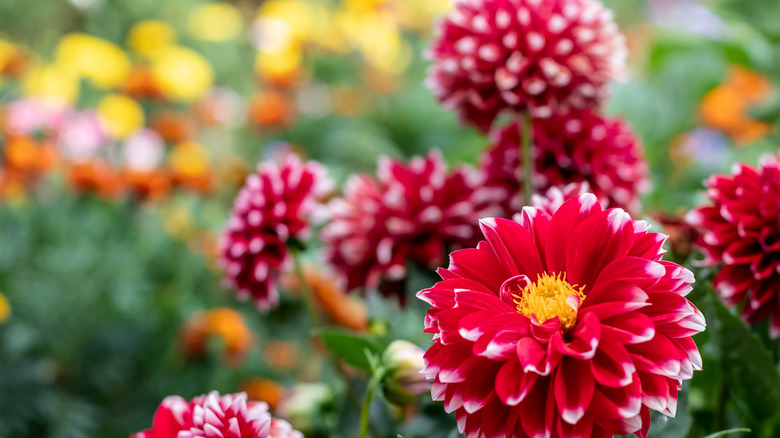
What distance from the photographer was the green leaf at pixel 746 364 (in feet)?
1.25

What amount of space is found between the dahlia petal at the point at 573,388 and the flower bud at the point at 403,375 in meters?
0.11

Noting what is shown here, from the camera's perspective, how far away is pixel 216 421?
33 cm

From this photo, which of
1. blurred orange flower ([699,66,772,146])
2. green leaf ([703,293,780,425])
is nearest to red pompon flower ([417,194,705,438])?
green leaf ([703,293,780,425])

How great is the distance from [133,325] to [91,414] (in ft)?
0.45

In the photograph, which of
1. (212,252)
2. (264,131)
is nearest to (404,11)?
(264,131)

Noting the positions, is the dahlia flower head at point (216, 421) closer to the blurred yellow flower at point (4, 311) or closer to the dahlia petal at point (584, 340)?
the dahlia petal at point (584, 340)

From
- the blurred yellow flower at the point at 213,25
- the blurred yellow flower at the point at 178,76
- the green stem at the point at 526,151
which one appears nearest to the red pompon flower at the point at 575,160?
the green stem at the point at 526,151

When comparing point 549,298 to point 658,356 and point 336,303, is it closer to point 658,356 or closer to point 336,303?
point 658,356

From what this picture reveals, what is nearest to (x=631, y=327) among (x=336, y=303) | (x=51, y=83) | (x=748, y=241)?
(x=748, y=241)

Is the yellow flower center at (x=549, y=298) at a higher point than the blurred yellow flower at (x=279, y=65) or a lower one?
lower

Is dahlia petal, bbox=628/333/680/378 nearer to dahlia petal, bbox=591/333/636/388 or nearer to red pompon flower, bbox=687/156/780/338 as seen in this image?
dahlia petal, bbox=591/333/636/388

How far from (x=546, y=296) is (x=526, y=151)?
6.8 inches

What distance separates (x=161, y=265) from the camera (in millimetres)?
1264

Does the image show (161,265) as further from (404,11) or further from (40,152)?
(404,11)
